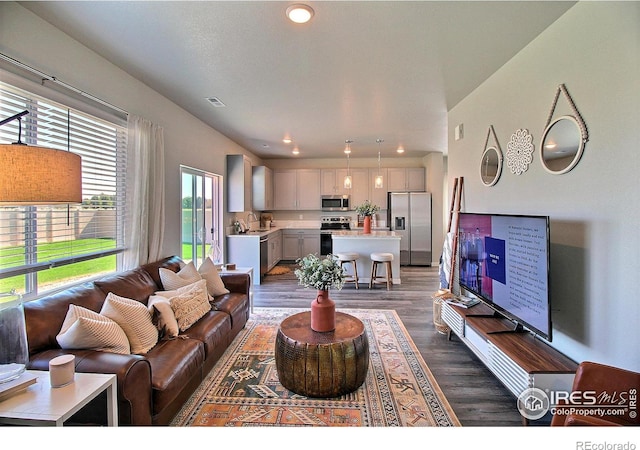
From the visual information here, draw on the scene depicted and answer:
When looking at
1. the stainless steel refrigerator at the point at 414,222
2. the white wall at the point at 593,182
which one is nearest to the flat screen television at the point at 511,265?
the white wall at the point at 593,182

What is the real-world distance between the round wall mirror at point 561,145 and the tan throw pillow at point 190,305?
3048 mm

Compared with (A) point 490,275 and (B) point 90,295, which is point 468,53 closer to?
(A) point 490,275

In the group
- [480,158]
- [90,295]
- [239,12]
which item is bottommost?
[90,295]

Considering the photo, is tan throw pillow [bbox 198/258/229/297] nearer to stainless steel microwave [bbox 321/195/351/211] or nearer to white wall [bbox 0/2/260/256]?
white wall [bbox 0/2/260/256]

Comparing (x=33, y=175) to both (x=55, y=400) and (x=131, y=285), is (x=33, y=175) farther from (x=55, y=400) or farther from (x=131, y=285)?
(x=131, y=285)

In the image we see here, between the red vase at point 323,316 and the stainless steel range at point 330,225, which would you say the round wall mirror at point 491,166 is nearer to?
the red vase at point 323,316

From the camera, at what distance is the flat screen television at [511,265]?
76.2 inches

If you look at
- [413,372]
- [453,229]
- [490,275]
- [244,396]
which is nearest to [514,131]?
[490,275]

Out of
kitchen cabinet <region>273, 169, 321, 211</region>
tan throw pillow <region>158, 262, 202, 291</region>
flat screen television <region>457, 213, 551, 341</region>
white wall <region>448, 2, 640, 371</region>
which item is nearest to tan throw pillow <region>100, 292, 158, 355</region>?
tan throw pillow <region>158, 262, 202, 291</region>

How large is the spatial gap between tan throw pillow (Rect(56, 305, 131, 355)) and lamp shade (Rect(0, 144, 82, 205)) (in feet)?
2.57

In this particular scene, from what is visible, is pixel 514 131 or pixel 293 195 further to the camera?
pixel 293 195

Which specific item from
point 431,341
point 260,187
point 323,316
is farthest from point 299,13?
point 260,187

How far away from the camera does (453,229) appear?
3801 millimetres

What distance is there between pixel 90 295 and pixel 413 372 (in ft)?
8.56
